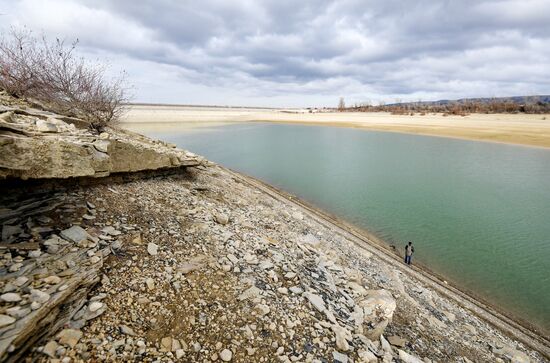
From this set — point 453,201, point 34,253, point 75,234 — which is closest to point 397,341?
point 75,234

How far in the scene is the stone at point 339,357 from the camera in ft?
14.7

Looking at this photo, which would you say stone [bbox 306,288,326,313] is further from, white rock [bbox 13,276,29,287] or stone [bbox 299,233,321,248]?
white rock [bbox 13,276,29,287]

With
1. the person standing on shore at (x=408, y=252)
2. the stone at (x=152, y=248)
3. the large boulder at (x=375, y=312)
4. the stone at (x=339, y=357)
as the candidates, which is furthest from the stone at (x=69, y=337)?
the person standing on shore at (x=408, y=252)

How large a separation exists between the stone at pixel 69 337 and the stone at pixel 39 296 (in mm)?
456

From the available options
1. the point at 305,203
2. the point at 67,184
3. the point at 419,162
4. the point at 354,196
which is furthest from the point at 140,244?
the point at 419,162

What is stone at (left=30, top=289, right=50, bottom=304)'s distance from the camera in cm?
357

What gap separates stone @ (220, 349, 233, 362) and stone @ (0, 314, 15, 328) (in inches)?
99.0

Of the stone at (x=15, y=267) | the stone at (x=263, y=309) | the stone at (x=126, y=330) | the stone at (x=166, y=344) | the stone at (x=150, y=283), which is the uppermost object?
the stone at (x=15, y=267)

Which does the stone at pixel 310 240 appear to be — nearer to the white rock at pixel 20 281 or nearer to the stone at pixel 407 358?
the stone at pixel 407 358

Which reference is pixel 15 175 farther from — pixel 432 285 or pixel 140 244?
pixel 432 285

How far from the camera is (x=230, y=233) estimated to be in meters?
7.41

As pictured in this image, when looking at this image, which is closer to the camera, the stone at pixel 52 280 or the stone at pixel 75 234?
the stone at pixel 52 280

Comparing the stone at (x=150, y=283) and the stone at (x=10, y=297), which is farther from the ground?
the stone at (x=10, y=297)

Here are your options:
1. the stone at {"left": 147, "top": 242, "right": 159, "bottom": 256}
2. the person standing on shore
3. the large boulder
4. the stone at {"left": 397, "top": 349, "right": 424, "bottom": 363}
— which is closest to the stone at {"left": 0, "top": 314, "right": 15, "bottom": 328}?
the stone at {"left": 147, "top": 242, "right": 159, "bottom": 256}
